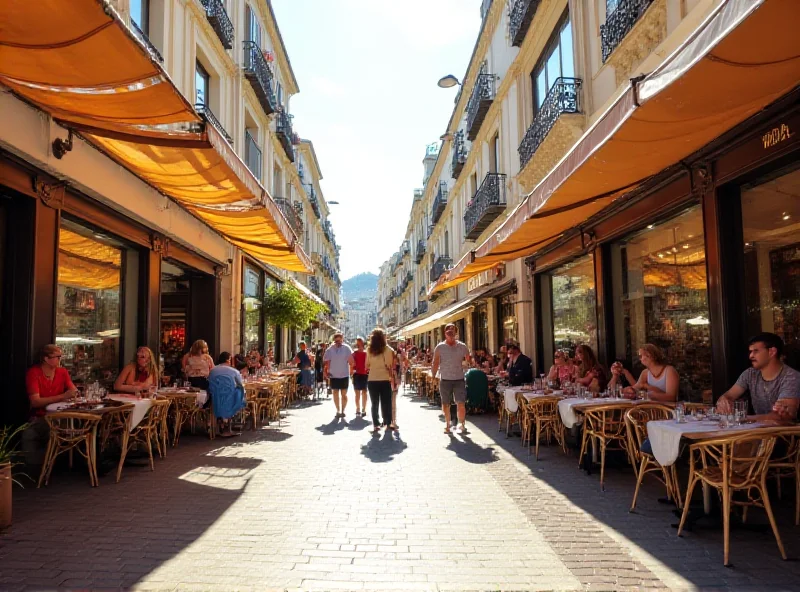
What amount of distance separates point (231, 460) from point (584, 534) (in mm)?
4589

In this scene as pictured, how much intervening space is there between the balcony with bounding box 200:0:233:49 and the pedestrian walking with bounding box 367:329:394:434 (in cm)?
780

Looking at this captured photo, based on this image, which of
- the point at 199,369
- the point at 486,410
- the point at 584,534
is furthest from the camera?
the point at 486,410

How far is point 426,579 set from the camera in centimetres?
349

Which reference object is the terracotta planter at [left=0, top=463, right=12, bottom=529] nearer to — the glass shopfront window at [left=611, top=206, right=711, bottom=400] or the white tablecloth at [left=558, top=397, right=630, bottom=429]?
the white tablecloth at [left=558, top=397, right=630, bottom=429]

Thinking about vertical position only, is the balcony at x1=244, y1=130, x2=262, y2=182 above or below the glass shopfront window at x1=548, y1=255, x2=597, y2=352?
above

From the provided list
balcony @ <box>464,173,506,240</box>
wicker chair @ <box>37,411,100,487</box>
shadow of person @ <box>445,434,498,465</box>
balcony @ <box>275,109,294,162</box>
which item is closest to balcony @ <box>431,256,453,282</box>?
balcony @ <box>464,173,506,240</box>

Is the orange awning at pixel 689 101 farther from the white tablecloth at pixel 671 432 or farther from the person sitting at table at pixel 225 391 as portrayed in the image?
the person sitting at table at pixel 225 391

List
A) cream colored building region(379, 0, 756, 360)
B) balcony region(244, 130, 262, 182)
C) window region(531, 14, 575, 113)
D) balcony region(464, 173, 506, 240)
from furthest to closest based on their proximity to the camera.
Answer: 1. balcony region(244, 130, 262, 182)
2. balcony region(464, 173, 506, 240)
3. window region(531, 14, 575, 113)
4. cream colored building region(379, 0, 756, 360)

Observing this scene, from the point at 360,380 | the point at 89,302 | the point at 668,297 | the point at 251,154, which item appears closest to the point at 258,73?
→ the point at 251,154

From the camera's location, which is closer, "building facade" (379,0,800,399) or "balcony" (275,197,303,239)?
"building facade" (379,0,800,399)

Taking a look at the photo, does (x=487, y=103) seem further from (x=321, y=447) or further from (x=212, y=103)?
(x=321, y=447)

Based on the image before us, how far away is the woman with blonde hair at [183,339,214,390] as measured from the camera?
9328 millimetres

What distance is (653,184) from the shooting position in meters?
7.25

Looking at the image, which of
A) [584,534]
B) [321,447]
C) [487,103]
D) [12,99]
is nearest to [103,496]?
[321,447]
